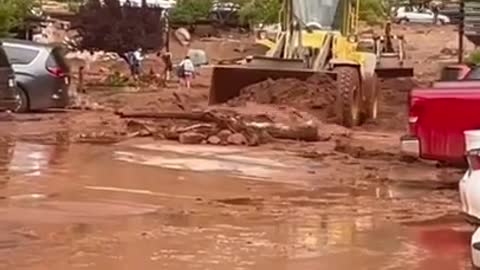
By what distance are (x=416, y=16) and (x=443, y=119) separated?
6796cm

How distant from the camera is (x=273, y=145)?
20.3 metres

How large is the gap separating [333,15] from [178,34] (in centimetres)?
3468

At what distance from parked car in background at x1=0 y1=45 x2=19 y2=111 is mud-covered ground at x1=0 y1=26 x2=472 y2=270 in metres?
0.59

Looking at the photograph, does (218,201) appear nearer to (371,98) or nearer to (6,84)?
(6,84)

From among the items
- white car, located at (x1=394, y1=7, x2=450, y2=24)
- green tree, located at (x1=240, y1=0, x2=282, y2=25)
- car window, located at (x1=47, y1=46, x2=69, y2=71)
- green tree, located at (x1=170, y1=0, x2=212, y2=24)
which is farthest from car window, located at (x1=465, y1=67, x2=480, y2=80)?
white car, located at (x1=394, y1=7, x2=450, y2=24)

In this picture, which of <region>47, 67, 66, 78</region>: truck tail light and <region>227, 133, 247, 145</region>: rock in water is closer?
<region>227, 133, 247, 145</region>: rock in water

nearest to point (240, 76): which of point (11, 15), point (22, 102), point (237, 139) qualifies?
point (237, 139)

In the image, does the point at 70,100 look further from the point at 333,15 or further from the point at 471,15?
the point at 471,15

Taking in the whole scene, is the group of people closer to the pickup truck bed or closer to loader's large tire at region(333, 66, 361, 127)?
loader's large tire at region(333, 66, 361, 127)

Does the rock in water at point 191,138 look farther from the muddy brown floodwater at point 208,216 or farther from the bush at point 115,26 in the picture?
the bush at point 115,26

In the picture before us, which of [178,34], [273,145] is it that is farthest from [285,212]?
[178,34]

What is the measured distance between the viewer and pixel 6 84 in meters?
21.5

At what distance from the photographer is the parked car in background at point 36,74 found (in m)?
25.4

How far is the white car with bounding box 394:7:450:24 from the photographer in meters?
77.9
